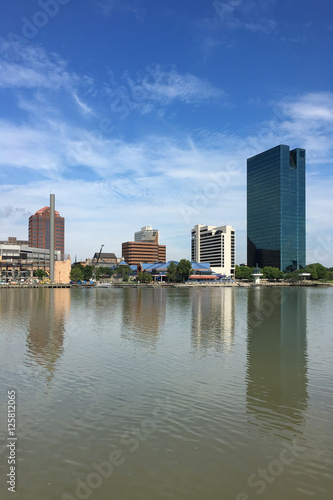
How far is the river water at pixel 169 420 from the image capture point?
11547 millimetres

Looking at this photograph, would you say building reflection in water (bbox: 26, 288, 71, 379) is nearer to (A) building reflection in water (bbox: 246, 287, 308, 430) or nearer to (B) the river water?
(B) the river water

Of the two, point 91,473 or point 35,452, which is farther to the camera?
point 35,452

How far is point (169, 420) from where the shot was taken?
16047 millimetres

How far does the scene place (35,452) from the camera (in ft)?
43.5

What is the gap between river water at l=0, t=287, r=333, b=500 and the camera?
1155cm

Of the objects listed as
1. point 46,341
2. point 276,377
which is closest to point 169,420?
point 276,377

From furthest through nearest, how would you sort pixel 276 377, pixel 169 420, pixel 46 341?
1. pixel 46 341
2. pixel 276 377
3. pixel 169 420

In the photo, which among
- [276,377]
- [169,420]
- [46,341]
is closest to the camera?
[169,420]

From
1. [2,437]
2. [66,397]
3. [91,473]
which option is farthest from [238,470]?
[66,397]

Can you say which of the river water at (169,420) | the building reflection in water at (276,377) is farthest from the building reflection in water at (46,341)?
the building reflection in water at (276,377)

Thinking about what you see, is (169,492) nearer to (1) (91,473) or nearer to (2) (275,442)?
(1) (91,473)

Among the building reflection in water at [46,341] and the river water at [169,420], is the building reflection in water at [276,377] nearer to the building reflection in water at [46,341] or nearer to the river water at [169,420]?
the river water at [169,420]

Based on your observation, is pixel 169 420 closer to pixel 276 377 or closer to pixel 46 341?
pixel 276 377

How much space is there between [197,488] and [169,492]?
2.73ft
